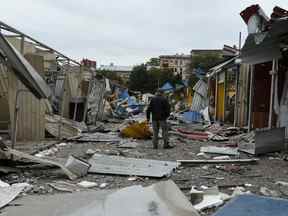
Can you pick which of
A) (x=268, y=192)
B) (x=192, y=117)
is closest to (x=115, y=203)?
(x=268, y=192)

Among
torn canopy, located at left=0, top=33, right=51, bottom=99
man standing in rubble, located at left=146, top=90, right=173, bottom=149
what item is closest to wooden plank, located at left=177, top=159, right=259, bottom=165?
man standing in rubble, located at left=146, top=90, right=173, bottom=149

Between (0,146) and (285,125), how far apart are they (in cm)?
710

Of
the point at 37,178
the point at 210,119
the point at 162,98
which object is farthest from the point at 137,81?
the point at 37,178

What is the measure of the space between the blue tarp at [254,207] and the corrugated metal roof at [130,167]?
200 cm

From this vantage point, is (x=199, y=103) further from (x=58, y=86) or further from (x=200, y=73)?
(x=58, y=86)

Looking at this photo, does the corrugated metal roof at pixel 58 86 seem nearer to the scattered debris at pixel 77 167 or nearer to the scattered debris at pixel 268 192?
the scattered debris at pixel 77 167

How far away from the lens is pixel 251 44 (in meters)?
10.0

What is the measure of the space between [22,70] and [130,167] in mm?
2829

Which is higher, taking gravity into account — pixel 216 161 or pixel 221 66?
pixel 221 66

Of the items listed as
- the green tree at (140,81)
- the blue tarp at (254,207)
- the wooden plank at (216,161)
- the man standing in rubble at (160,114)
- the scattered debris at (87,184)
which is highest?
the green tree at (140,81)

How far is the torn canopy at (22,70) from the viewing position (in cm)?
727

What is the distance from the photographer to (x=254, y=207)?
463 cm

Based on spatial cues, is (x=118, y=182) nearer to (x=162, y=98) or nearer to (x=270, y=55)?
(x=162, y=98)

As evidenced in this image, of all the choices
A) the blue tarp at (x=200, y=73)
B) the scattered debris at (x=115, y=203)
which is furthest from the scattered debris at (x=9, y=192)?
the blue tarp at (x=200, y=73)
